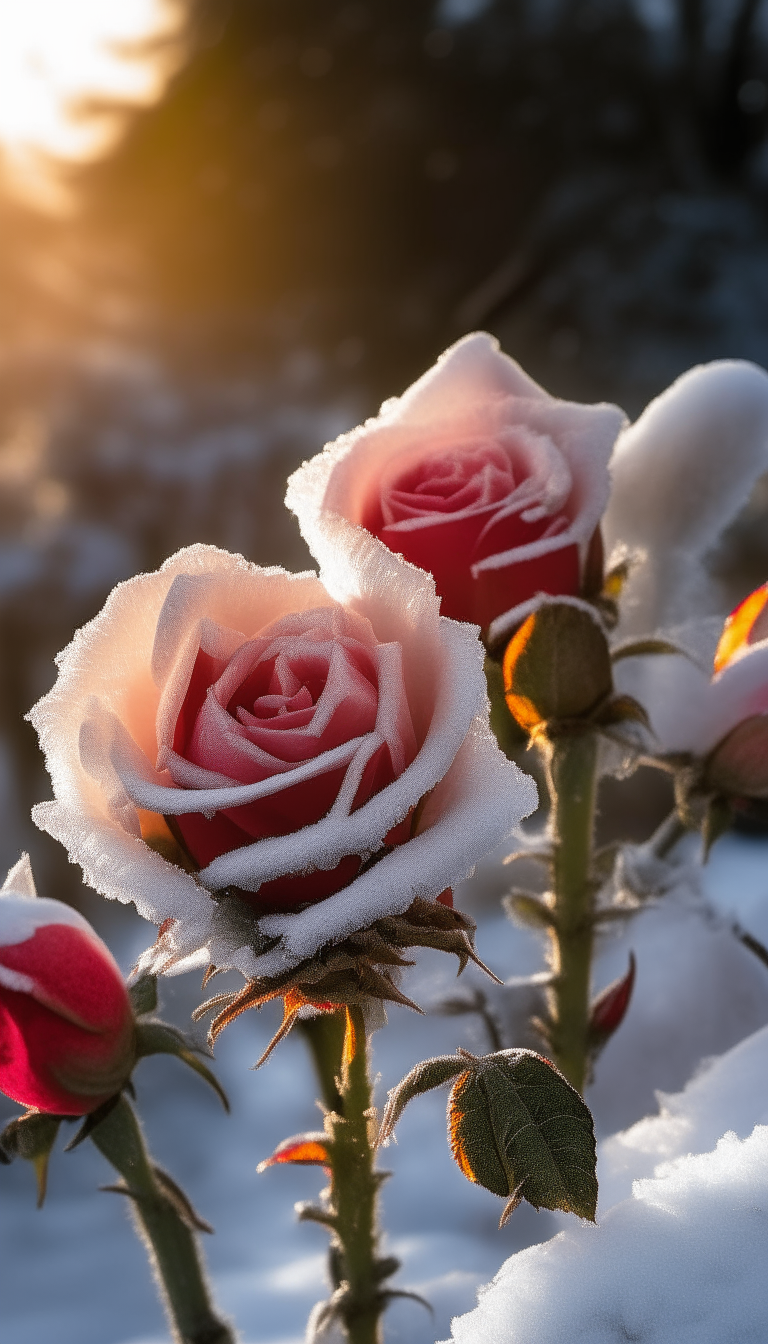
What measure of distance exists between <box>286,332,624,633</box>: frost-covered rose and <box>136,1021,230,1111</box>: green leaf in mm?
167

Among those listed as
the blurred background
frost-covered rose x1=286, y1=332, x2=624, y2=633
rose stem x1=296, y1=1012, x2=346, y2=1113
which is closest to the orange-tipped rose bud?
frost-covered rose x1=286, y1=332, x2=624, y2=633

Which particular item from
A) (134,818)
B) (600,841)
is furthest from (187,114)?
(134,818)

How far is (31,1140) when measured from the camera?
324mm

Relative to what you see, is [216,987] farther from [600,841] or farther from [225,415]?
[225,415]

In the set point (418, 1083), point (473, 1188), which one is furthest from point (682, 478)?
point (473, 1188)

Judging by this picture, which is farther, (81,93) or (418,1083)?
(81,93)

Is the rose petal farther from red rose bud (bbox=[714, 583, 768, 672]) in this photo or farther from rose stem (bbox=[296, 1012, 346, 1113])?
rose stem (bbox=[296, 1012, 346, 1113])

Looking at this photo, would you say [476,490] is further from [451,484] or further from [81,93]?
[81,93]

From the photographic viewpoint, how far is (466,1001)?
0.52m

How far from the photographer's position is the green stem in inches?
16.0

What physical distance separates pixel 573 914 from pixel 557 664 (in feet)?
0.42

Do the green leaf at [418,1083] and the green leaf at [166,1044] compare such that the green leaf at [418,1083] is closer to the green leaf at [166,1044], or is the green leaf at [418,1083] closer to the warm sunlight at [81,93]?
the green leaf at [166,1044]

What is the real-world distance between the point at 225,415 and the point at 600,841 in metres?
0.92

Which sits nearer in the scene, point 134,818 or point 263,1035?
point 134,818
